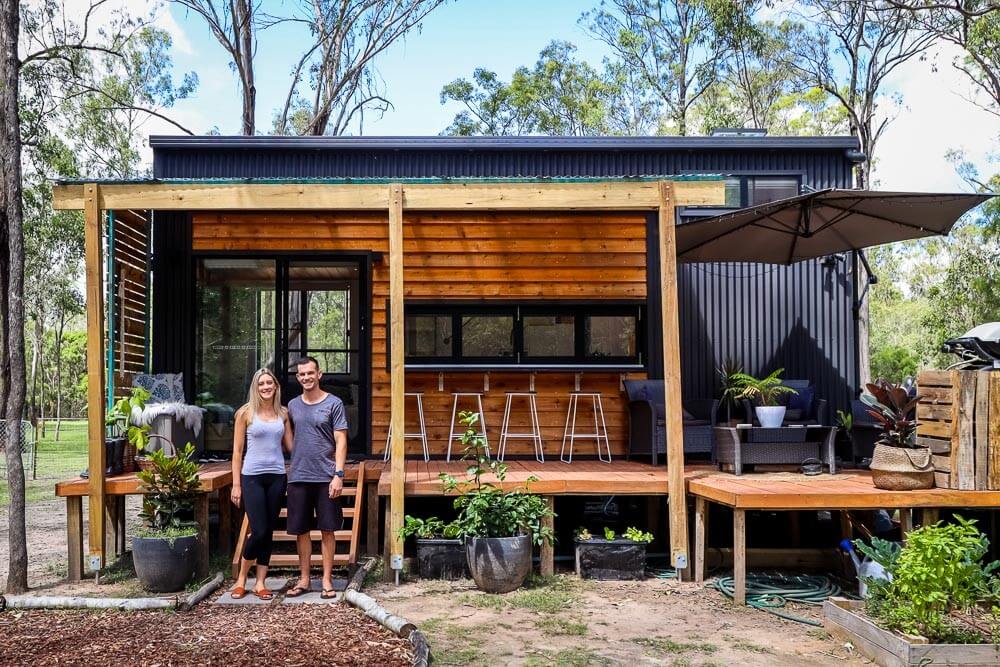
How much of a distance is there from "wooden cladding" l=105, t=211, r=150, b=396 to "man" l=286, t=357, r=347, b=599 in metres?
2.30

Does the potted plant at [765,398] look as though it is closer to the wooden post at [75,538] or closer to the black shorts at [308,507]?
the black shorts at [308,507]

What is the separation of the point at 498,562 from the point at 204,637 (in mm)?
1809

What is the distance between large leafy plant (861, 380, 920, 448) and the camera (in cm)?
554

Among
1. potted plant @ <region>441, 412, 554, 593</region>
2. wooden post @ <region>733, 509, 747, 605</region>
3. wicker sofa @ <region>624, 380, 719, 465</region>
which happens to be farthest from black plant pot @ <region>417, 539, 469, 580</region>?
wicker sofa @ <region>624, 380, 719, 465</region>

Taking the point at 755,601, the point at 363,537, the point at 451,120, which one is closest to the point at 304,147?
the point at 363,537

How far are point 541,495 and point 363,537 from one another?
6.50ft

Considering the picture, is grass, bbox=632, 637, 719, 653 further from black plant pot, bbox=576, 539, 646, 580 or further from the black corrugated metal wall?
the black corrugated metal wall

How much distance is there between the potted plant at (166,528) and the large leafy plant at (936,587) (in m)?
4.07

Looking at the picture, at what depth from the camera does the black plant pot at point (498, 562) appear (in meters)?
5.62

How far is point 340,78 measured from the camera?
20.2 meters

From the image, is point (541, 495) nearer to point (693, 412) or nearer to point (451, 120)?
point (693, 412)

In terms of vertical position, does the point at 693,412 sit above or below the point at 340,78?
below

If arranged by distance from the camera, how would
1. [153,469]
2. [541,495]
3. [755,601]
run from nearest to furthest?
[755,601] < [153,469] < [541,495]

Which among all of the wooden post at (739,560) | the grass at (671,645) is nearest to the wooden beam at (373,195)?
the wooden post at (739,560)
